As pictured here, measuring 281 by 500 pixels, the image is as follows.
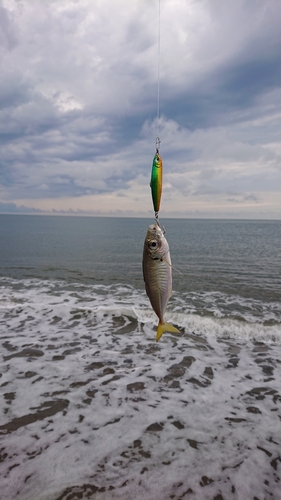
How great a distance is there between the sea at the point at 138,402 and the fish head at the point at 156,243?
4428 mm

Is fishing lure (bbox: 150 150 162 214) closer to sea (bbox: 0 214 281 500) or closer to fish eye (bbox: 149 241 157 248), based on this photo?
fish eye (bbox: 149 241 157 248)

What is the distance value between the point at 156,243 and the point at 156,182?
0.84 m

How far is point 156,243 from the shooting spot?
3.73 m

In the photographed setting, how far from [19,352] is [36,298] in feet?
27.6

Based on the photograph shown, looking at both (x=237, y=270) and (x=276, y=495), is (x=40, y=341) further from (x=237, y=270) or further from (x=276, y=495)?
(x=237, y=270)

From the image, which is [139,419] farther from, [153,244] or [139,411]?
[153,244]

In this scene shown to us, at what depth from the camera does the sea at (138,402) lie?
17.6 feet

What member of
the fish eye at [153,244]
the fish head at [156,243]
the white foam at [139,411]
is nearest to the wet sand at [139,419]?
the white foam at [139,411]

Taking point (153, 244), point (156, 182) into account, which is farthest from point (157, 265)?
point (156, 182)

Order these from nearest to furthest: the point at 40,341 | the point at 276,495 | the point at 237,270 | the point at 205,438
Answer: the point at 276,495 → the point at 205,438 → the point at 40,341 → the point at 237,270

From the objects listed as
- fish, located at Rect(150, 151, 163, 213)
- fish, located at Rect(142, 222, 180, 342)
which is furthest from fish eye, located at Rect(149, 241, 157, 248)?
fish, located at Rect(150, 151, 163, 213)

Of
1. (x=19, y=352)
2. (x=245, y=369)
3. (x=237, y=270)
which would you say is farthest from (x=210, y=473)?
(x=237, y=270)

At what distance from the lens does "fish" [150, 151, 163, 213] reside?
3.21m

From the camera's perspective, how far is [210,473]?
218 inches
